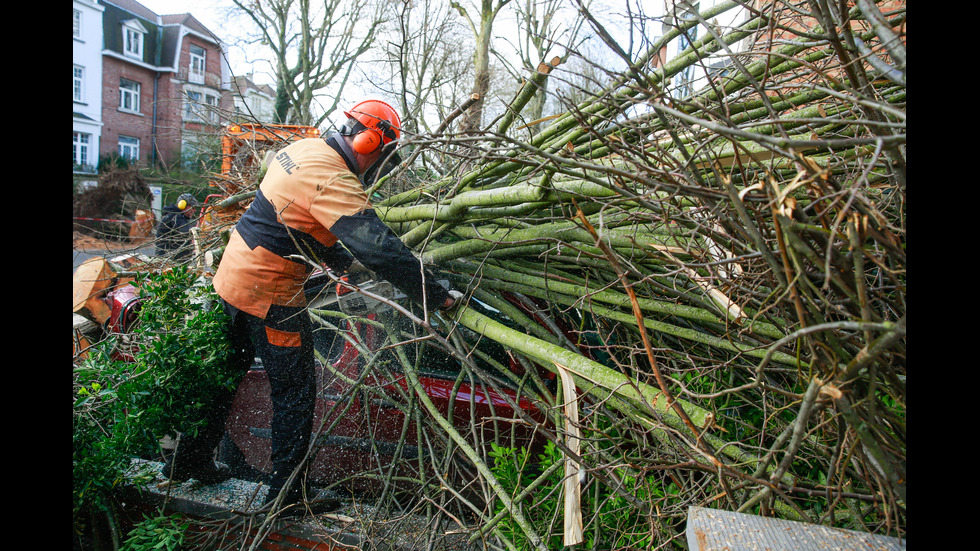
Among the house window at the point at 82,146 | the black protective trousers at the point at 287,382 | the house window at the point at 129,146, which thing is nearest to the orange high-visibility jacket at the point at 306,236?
the black protective trousers at the point at 287,382

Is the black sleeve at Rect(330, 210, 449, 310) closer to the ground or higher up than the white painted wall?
closer to the ground

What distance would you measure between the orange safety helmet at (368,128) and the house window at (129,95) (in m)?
35.7

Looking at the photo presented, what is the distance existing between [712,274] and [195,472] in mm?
3210

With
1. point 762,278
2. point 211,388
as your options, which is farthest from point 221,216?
point 762,278

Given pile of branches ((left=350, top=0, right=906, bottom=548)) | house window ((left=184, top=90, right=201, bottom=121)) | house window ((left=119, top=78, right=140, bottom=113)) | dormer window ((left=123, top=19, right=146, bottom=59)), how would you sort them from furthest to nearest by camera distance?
dormer window ((left=123, top=19, right=146, bottom=59))
house window ((left=119, top=78, right=140, bottom=113))
house window ((left=184, top=90, right=201, bottom=121))
pile of branches ((left=350, top=0, right=906, bottom=548))

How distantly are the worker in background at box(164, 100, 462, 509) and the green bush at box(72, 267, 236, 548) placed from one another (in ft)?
0.63

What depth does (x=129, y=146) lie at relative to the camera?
31.9 meters

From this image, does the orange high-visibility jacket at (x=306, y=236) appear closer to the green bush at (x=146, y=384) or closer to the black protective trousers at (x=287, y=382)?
the black protective trousers at (x=287, y=382)

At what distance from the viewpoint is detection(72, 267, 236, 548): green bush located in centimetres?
278

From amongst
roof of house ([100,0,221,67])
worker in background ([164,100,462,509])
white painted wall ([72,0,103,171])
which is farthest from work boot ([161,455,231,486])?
roof of house ([100,0,221,67])

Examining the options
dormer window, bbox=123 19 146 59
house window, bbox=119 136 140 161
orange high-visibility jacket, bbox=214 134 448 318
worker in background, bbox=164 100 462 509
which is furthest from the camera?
dormer window, bbox=123 19 146 59

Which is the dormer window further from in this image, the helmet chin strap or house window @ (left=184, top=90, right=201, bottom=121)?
the helmet chin strap

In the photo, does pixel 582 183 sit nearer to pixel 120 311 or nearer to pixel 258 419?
pixel 258 419
